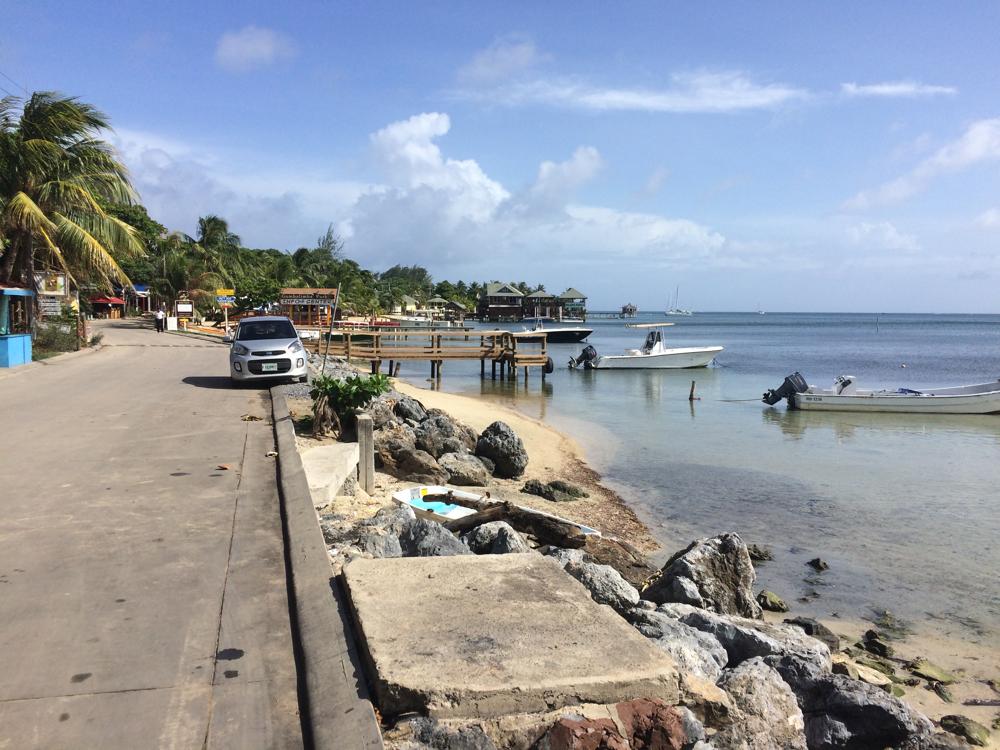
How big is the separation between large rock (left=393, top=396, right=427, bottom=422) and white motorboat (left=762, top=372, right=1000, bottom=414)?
17505mm

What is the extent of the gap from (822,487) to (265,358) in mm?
11899

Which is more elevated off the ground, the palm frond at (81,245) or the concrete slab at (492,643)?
the palm frond at (81,245)

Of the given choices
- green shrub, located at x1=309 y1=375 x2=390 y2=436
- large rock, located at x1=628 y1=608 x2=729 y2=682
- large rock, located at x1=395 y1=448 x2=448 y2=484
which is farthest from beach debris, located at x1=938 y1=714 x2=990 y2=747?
green shrub, located at x1=309 y1=375 x2=390 y2=436

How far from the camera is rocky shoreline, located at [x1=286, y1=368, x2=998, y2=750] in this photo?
11.1ft

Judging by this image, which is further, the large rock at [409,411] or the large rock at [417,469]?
the large rock at [409,411]

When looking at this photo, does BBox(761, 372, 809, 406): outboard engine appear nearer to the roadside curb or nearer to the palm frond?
the palm frond

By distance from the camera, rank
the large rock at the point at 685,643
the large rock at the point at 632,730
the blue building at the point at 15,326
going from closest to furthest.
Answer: the large rock at the point at 632,730, the large rock at the point at 685,643, the blue building at the point at 15,326

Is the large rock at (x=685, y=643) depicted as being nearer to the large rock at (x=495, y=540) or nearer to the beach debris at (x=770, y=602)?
the large rock at (x=495, y=540)

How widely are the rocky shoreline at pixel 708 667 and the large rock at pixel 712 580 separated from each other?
1 centimetres

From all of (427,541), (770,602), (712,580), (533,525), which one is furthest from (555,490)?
(427,541)

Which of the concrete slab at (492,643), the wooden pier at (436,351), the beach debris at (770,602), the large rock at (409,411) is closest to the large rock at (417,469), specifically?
the large rock at (409,411)

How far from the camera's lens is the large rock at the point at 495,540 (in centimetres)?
708

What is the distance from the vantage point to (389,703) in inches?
135

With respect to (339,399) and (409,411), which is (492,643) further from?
(409,411)
